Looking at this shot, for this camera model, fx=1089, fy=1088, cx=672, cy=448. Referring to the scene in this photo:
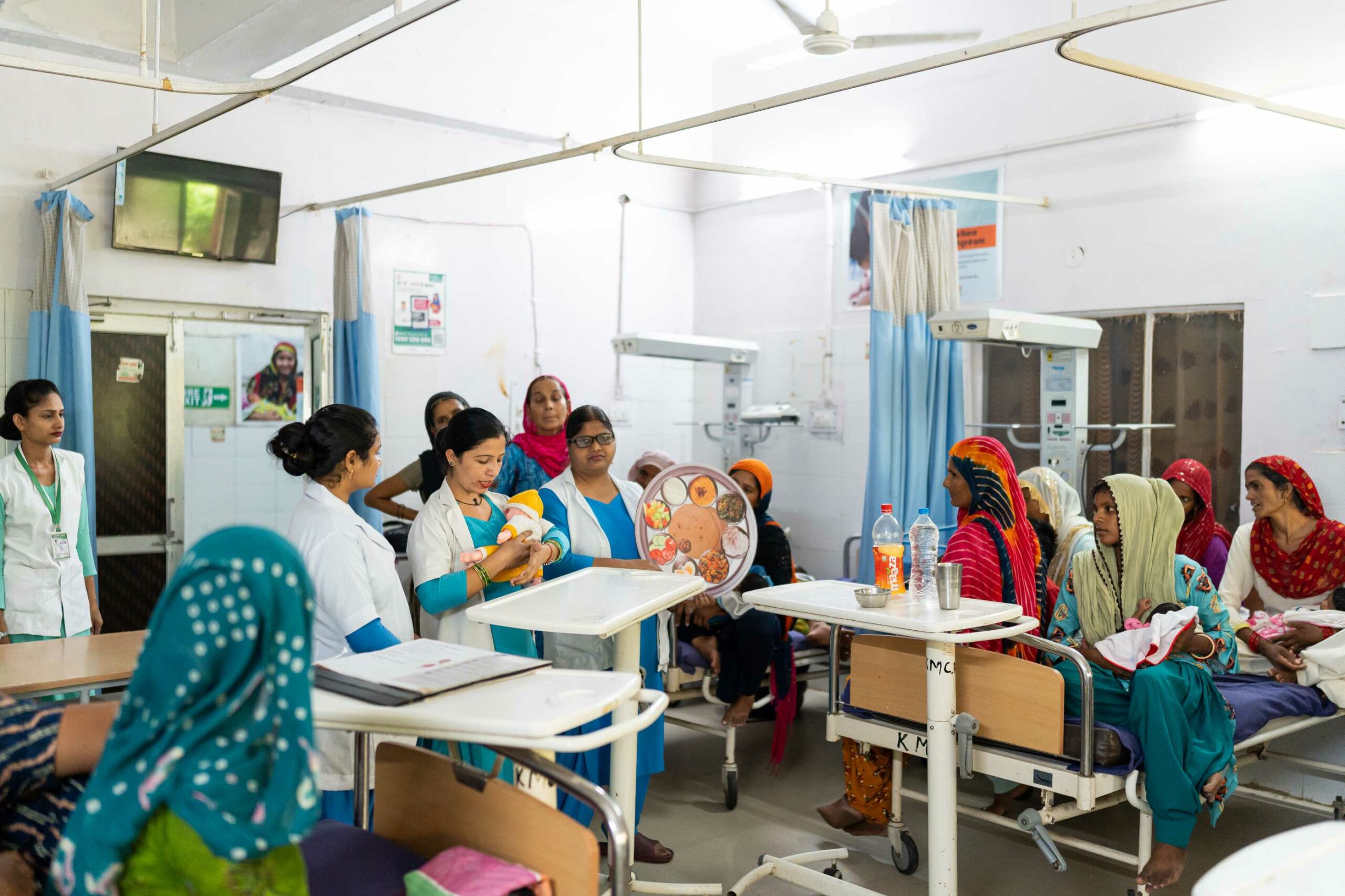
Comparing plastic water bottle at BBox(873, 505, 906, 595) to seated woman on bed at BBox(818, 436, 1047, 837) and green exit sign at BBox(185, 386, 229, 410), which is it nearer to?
seated woman on bed at BBox(818, 436, 1047, 837)

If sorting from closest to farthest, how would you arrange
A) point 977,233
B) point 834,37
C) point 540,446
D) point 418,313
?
1. point 834,37
2. point 540,446
3. point 977,233
4. point 418,313

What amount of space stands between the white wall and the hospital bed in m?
4.06

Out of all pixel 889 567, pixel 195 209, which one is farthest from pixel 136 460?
pixel 889 567

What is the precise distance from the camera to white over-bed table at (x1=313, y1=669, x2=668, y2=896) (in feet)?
5.55

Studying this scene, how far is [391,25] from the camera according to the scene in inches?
115

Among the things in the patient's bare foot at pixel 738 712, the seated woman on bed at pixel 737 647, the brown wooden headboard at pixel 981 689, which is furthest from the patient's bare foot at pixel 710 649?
the brown wooden headboard at pixel 981 689

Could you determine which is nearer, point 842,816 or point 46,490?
point 842,816

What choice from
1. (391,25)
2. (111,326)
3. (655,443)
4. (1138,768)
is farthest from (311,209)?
(1138,768)

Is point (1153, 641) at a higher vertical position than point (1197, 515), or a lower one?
lower

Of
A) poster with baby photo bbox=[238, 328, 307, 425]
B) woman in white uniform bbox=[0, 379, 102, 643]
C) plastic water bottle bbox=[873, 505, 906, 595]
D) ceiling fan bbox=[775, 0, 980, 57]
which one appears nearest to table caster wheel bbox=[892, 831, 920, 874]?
plastic water bottle bbox=[873, 505, 906, 595]

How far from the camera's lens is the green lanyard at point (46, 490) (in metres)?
4.05

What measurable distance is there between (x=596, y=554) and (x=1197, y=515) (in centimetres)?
290

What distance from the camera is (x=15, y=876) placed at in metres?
1.72

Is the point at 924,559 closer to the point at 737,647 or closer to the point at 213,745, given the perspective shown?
the point at 737,647
